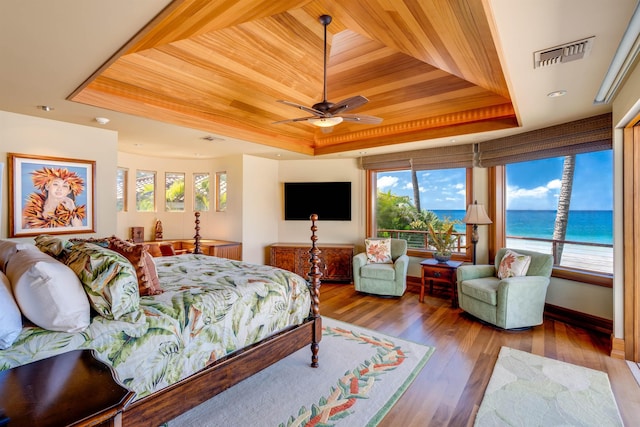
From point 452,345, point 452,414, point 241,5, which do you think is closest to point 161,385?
point 452,414

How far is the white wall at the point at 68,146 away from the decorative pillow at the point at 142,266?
2138 millimetres

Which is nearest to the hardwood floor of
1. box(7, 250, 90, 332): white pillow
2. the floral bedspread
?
the floral bedspread

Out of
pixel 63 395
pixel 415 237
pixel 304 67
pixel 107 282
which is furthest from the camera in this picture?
pixel 415 237

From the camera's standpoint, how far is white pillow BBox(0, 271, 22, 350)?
4.29ft

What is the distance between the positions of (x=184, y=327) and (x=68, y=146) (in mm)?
3187

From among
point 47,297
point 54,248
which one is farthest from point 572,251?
point 54,248

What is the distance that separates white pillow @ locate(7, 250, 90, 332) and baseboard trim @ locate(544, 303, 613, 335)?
15.8 ft

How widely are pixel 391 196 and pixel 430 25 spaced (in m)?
4.11

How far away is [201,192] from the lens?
645cm

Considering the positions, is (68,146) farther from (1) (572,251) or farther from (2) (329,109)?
(1) (572,251)

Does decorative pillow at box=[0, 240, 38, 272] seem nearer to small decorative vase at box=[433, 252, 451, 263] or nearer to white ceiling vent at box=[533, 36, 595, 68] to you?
white ceiling vent at box=[533, 36, 595, 68]

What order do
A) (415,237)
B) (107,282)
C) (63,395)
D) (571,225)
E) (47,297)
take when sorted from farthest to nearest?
(415,237) < (571,225) < (107,282) < (47,297) < (63,395)

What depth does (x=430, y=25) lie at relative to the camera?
2174 millimetres

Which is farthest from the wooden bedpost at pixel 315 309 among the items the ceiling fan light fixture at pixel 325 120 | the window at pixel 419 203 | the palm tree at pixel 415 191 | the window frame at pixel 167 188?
the window frame at pixel 167 188
